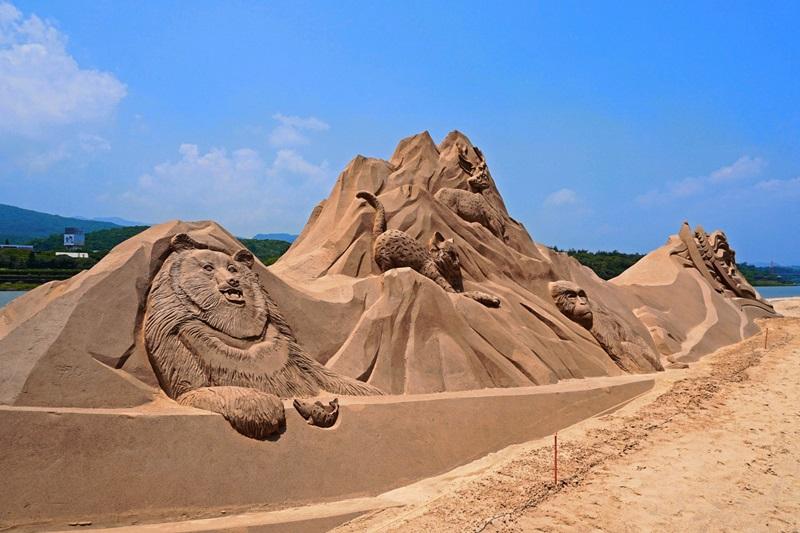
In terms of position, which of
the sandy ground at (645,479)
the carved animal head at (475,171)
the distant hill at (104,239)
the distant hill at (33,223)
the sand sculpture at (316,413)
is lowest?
the sandy ground at (645,479)

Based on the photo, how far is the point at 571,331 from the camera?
27.5 ft

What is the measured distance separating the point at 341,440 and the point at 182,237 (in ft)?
6.98

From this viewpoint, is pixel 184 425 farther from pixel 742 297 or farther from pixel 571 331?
pixel 742 297

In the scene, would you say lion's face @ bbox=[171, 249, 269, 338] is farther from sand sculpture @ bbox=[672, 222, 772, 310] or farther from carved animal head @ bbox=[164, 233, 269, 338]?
sand sculpture @ bbox=[672, 222, 772, 310]

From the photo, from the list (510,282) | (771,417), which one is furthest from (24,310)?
(771,417)

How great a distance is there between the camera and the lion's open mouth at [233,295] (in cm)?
524

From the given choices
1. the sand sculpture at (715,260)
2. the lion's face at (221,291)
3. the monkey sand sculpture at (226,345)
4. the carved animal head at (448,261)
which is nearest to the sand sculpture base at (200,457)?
the monkey sand sculpture at (226,345)

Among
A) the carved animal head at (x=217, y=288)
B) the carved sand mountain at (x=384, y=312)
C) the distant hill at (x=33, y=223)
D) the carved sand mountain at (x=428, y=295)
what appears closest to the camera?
the carved sand mountain at (x=384, y=312)

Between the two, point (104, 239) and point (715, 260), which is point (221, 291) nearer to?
point (715, 260)

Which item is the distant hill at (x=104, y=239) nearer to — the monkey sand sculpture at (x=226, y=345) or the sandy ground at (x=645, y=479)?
the monkey sand sculpture at (x=226, y=345)

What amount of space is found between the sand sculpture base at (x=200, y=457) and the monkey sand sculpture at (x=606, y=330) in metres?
3.53

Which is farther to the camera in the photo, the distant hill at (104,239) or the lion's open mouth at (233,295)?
the distant hill at (104,239)

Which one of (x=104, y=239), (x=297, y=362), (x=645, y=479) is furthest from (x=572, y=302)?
(x=104, y=239)

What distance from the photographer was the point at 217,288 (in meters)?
5.24
